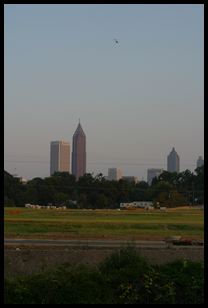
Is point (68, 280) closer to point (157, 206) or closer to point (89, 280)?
point (89, 280)

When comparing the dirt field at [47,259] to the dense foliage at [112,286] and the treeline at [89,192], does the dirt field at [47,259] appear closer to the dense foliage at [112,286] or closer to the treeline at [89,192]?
the dense foliage at [112,286]

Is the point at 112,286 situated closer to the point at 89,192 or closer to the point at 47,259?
the point at 47,259

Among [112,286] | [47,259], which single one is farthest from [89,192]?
[112,286]

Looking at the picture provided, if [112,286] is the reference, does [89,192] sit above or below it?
above

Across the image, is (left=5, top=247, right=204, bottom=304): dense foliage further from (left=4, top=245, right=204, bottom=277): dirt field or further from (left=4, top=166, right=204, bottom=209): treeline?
(left=4, top=166, right=204, bottom=209): treeline

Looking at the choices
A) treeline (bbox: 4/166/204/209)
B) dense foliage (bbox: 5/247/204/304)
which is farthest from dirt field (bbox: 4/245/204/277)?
treeline (bbox: 4/166/204/209)

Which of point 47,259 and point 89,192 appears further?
point 89,192
